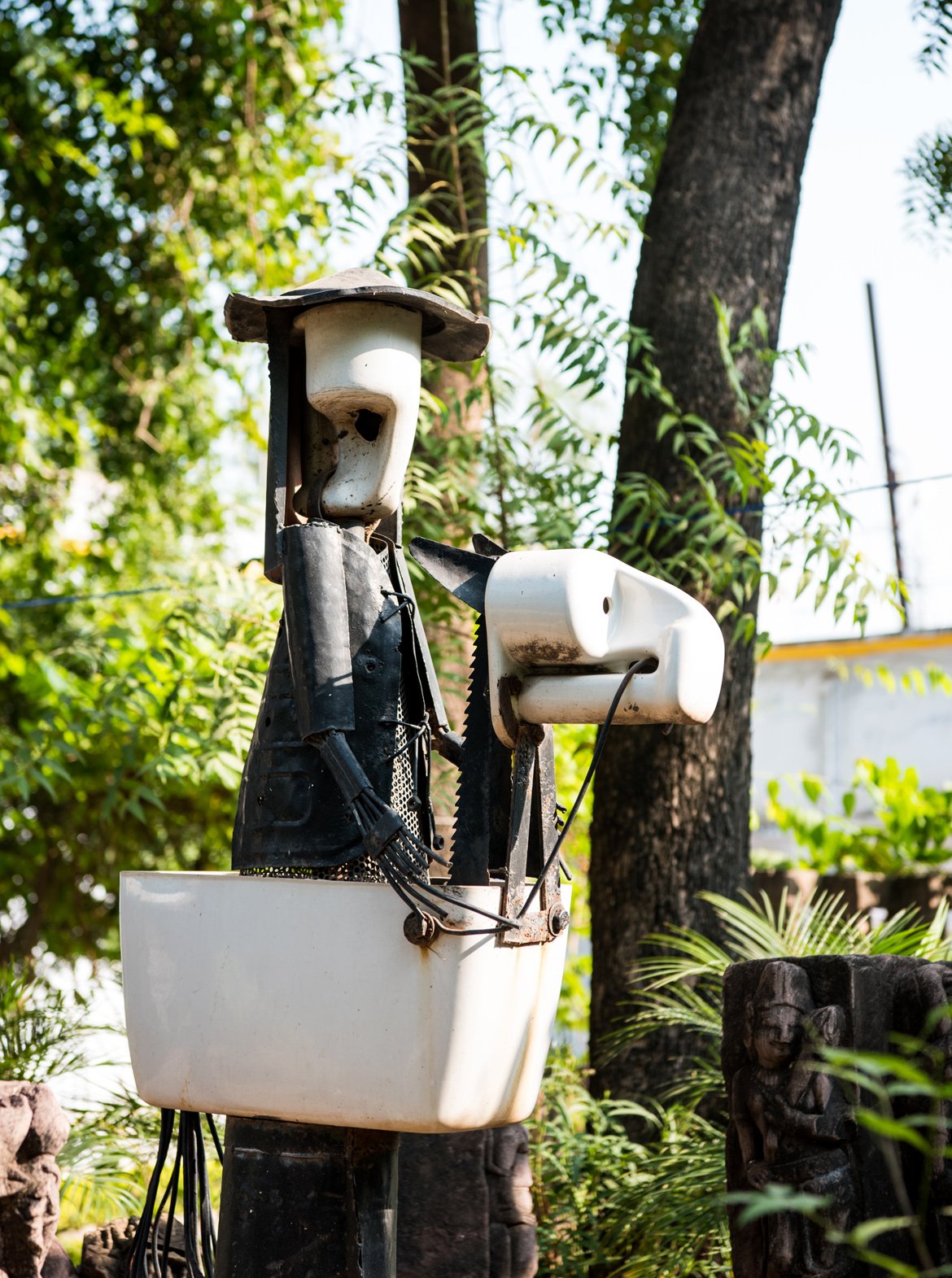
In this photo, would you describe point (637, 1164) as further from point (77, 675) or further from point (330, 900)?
point (77, 675)

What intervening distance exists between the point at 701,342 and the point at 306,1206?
9.22ft

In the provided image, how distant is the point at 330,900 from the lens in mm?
2266

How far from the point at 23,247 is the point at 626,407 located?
4.14 m

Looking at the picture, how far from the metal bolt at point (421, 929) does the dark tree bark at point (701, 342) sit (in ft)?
6.27

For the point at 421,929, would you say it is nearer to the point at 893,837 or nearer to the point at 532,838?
the point at 532,838

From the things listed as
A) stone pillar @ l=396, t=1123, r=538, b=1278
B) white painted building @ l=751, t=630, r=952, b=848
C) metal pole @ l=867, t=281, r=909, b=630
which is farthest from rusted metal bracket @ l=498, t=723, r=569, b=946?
metal pole @ l=867, t=281, r=909, b=630

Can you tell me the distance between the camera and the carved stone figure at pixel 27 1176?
8.55ft

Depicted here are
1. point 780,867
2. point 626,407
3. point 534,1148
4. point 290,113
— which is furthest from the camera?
point 290,113

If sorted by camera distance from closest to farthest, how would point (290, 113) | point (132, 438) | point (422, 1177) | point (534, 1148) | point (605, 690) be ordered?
point (605, 690) < point (422, 1177) < point (534, 1148) < point (290, 113) < point (132, 438)

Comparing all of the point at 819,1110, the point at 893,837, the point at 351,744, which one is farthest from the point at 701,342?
the point at 893,837

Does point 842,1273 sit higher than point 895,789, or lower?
lower

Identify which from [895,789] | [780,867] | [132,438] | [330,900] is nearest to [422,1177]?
[330,900]

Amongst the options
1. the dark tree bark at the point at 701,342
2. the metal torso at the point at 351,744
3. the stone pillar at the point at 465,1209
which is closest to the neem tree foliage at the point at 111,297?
the dark tree bark at the point at 701,342

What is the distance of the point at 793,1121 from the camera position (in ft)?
7.98
